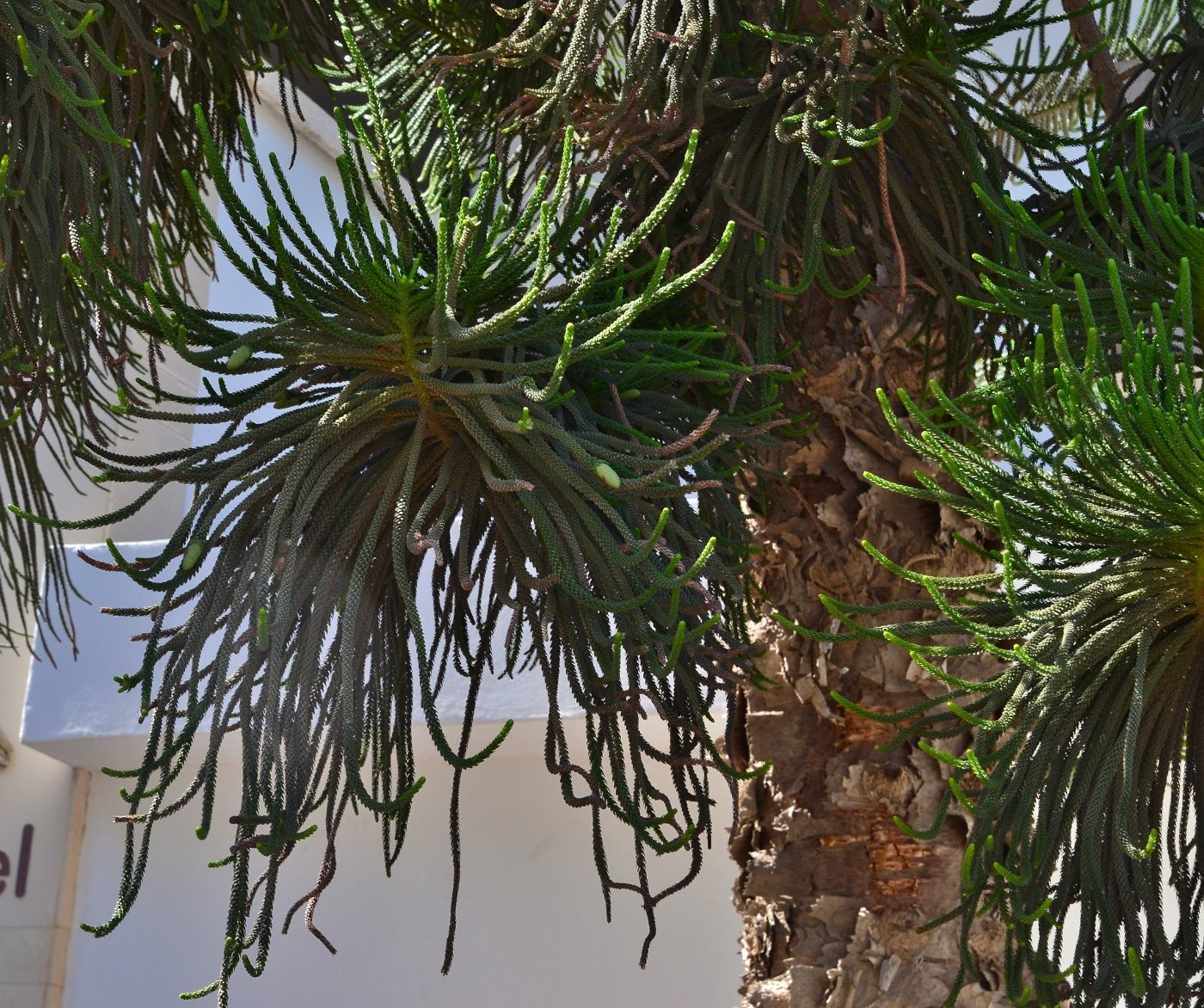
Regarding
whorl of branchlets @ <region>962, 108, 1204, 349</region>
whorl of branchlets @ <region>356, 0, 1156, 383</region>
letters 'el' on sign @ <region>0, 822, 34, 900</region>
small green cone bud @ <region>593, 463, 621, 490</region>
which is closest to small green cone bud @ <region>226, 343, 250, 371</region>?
small green cone bud @ <region>593, 463, 621, 490</region>

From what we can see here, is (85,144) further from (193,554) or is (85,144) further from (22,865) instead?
(22,865)

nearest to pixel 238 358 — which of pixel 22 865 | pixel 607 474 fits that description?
pixel 607 474

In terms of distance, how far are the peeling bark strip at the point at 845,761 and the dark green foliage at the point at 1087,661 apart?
1.00ft

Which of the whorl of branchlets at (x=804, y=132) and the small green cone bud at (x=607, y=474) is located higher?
the whorl of branchlets at (x=804, y=132)

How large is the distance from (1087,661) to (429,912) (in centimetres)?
258

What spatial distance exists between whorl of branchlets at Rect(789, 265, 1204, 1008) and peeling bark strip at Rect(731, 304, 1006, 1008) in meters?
0.30

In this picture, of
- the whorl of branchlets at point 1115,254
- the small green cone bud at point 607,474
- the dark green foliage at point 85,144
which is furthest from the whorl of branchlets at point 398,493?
the whorl of branchlets at point 1115,254

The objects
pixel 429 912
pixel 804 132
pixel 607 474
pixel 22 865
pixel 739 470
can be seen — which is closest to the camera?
pixel 607 474

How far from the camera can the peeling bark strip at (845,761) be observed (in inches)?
54.1

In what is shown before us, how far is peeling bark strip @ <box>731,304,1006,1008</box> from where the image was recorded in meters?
1.38

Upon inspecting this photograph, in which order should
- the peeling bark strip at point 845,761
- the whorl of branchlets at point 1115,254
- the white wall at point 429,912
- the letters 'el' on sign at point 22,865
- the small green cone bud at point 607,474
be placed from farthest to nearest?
the letters 'el' on sign at point 22,865 < the white wall at point 429,912 < the peeling bark strip at point 845,761 < the whorl of branchlets at point 1115,254 < the small green cone bud at point 607,474

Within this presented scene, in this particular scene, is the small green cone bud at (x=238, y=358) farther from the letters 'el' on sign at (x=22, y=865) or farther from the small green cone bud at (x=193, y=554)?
the letters 'el' on sign at (x=22, y=865)

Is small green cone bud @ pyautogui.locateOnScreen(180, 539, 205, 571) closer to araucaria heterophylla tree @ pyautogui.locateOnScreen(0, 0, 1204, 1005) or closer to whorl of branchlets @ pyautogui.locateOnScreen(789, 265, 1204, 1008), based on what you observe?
araucaria heterophylla tree @ pyautogui.locateOnScreen(0, 0, 1204, 1005)

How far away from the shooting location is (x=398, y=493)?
3.49ft
